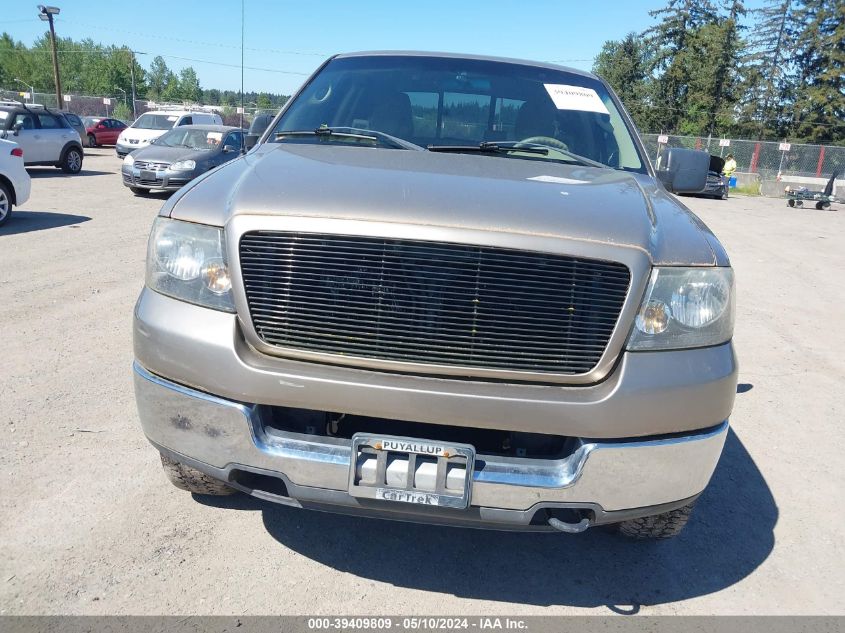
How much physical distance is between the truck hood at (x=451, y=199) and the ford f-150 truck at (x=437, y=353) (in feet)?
0.04

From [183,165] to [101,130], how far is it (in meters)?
21.5

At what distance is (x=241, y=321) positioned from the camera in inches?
85.4

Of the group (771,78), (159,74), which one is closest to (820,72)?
(771,78)

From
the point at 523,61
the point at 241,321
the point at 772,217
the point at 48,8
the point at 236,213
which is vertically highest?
the point at 48,8

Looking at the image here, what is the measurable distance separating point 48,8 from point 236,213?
36.6 meters

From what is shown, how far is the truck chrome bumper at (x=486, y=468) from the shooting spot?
2084 millimetres

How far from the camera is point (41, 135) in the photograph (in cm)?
1677

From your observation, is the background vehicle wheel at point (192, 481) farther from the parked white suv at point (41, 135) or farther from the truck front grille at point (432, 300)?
the parked white suv at point (41, 135)

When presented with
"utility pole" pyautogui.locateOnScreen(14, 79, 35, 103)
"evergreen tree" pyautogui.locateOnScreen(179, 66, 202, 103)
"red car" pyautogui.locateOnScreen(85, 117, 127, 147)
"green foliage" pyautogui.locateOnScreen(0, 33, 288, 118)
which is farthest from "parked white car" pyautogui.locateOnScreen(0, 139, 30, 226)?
"evergreen tree" pyautogui.locateOnScreen(179, 66, 202, 103)

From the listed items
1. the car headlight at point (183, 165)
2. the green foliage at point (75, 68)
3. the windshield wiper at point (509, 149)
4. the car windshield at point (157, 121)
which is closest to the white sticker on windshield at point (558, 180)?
the windshield wiper at point (509, 149)

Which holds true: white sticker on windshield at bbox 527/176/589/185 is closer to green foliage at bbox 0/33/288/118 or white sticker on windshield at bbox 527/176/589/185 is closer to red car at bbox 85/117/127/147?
red car at bbox 85/117/127/147

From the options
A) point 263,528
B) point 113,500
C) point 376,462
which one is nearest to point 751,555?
point 376,462

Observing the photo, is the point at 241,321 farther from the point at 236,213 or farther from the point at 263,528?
the point at 263,528

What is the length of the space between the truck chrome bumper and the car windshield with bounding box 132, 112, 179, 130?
24.6 meters
